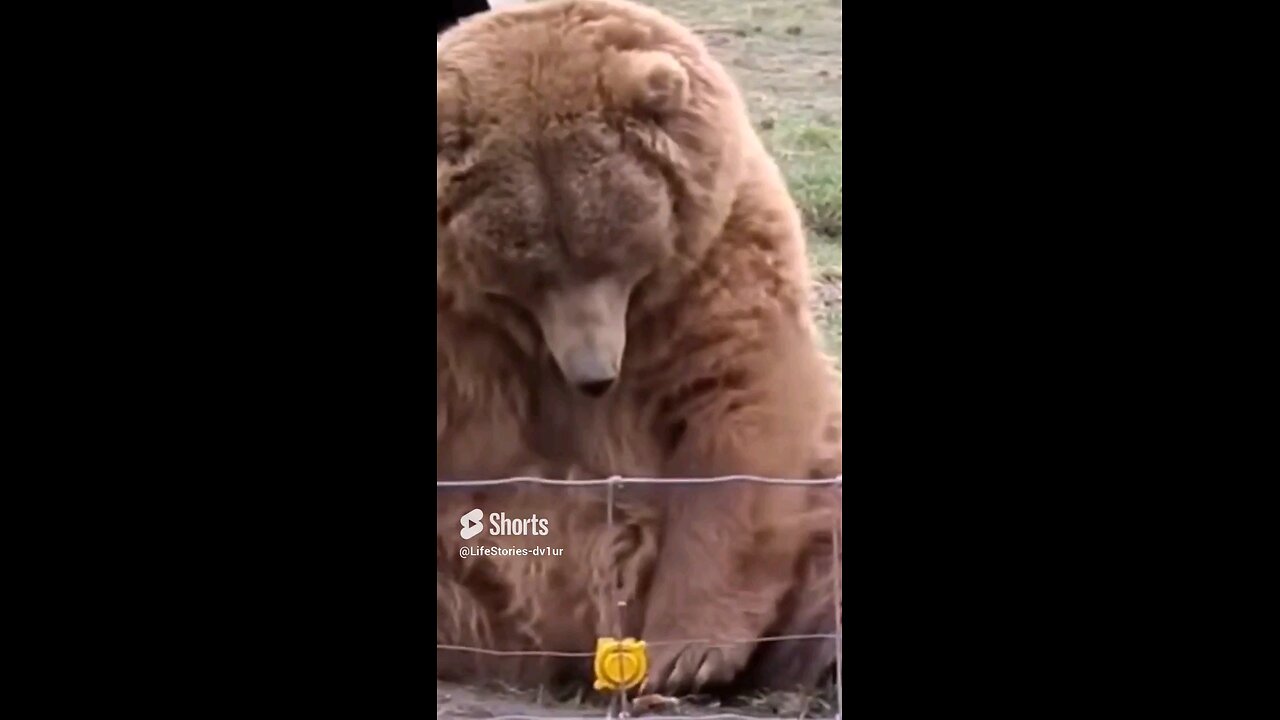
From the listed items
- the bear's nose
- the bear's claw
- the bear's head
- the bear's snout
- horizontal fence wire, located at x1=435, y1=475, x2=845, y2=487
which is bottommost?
the bear's claw

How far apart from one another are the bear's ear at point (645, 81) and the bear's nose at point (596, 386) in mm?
435

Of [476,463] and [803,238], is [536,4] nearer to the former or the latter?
[803,238]

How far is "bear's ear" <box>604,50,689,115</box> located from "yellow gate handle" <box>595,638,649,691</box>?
2.84 ft

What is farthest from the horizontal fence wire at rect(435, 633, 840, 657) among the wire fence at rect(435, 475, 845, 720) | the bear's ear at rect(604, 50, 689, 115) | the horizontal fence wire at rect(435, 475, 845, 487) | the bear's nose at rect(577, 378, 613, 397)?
the bear's ear at rect(604, 50, 689, 115)

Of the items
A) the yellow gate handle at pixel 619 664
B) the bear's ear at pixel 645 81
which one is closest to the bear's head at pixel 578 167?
the bear's ear at pixel 645 81

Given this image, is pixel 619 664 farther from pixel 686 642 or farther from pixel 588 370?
pixel 588 370

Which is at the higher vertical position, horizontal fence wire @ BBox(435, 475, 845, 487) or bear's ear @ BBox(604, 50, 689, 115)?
bear's ear @ BBox(604, 50, 689, 115)

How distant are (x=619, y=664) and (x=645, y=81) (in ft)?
3.08

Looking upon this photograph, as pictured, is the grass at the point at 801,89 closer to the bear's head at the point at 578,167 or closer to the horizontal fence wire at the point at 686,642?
the bear's head at the point at 578,167

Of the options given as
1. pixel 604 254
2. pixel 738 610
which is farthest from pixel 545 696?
pixel 604 254

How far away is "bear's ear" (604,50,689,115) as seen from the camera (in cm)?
239

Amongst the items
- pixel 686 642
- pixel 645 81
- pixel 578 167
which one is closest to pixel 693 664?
pixel 686 642

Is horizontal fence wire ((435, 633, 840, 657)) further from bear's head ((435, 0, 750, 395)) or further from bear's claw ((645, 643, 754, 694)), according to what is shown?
bear's head ((435, 0, 750, 395))

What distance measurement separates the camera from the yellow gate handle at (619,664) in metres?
2.48
